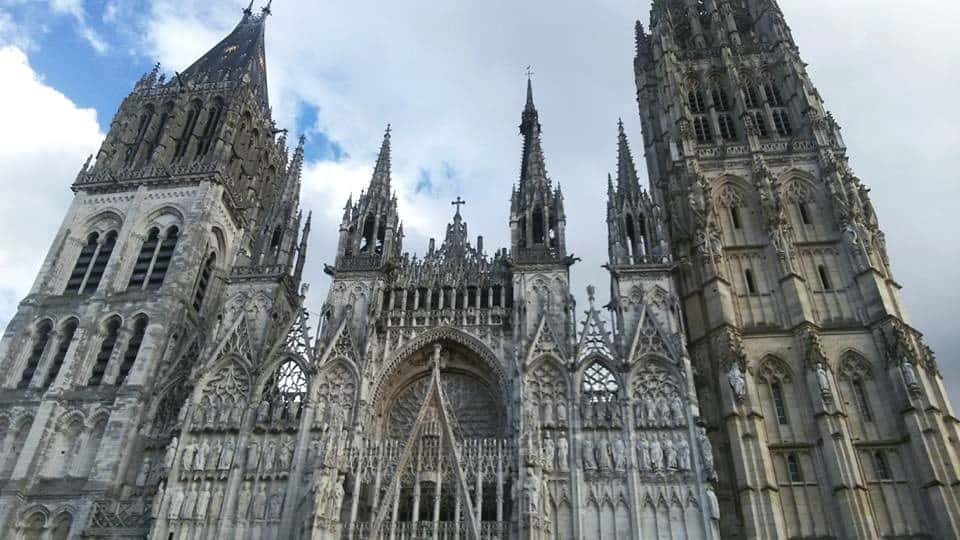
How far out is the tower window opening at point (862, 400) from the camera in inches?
987

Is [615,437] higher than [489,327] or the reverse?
the reverse

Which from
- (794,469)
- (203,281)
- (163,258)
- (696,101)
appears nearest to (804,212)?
(696,101)

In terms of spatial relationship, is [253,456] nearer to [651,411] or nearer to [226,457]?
[226,457]

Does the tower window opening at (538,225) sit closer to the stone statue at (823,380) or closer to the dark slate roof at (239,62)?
the stone statue at (823,380)

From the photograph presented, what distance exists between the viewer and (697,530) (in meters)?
21.4

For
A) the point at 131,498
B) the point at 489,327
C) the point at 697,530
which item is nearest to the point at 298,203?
the point at 489,327

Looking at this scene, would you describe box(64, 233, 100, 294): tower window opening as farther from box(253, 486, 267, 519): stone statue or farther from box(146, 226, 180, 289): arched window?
box(253, 486, 267, 519): stone statue

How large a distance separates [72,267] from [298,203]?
35.3 ft

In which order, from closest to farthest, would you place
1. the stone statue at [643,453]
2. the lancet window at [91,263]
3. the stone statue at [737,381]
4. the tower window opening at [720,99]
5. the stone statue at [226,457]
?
the stone statue at [643,453]
the stone statue at [226,457]
the stone statue at [737,381]
the lancet window at [91,263]
the tower window opening at [720,99]

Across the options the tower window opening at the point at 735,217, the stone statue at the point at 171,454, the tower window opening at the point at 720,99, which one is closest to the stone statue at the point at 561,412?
the tower window opening at the point at 735,217

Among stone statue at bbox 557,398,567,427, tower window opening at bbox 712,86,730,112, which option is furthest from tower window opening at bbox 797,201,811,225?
stone statue at bbox 557,398,567,427

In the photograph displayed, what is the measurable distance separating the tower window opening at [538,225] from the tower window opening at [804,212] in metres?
11.2

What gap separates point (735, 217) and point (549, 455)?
48.1ft

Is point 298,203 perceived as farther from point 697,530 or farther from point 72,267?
point 697,530
